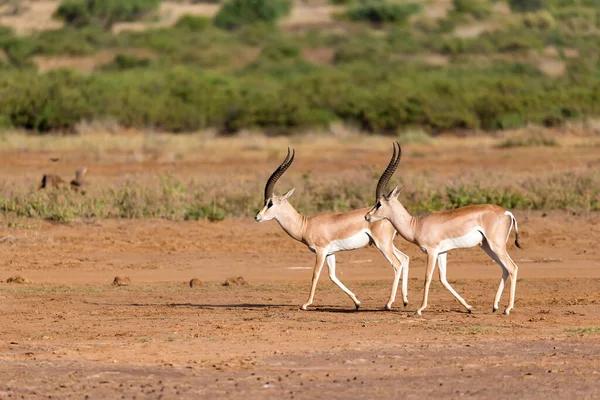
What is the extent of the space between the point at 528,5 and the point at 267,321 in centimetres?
7730

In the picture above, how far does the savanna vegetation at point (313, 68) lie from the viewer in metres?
41.2

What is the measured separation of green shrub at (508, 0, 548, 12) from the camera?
86.8m

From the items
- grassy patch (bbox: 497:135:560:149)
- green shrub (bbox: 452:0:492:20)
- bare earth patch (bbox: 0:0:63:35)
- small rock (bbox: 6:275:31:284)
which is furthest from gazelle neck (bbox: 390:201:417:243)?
green shrub (bbox: 452:0:492:20)

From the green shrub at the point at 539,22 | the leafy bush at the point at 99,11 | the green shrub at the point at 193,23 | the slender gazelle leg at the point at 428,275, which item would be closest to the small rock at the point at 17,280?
the slender gazelle leg at the point at 428,275

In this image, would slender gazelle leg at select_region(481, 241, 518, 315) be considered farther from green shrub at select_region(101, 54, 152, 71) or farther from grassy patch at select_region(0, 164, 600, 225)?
green shrub at select_region(101, 54, 152, 71)

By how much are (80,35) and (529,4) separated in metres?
34.0

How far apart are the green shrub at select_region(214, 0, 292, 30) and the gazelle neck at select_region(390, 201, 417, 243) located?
68705 mm

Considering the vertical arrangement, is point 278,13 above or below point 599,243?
below

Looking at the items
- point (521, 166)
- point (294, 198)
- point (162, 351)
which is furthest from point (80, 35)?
point (162, 351)

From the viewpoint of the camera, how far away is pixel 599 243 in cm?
1948

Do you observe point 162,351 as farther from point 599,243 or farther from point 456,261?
point 599,243

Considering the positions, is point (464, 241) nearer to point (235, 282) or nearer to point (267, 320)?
point (267, 320)

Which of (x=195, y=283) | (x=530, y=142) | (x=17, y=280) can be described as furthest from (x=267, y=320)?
(x=530, y=142)

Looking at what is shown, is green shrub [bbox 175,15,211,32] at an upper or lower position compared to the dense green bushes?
lower
